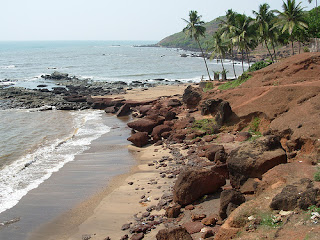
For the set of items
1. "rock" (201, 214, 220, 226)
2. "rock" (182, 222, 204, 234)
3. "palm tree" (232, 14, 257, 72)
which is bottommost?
"rock" (182, 222, 204, 234)

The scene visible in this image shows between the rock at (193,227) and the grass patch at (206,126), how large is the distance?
10373 millimetres

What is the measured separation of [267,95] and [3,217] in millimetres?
15288

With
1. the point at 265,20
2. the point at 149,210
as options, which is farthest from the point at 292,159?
the point at 265,20

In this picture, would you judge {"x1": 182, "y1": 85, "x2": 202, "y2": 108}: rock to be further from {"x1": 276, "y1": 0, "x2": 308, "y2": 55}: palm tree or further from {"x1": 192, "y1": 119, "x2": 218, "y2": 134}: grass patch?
{"x1": 276, "y1": 0, "x2": 308, "y2": 55}: palm tree

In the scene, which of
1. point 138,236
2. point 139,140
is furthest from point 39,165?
point 138,236

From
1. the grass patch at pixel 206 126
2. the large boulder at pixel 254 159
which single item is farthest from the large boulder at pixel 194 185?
the grass patch at pixel 206 126

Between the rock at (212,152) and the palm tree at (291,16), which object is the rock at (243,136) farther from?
the palm tree at (291,16)

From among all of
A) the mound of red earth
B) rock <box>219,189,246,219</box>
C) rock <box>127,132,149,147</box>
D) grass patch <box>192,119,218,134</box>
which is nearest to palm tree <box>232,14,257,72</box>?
the mound of red earth

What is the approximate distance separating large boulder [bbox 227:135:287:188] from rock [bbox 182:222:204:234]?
7.85ft

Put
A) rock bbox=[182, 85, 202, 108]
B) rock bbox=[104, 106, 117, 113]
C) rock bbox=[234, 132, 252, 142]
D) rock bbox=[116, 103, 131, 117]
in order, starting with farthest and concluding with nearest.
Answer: rock bbox=[104, 106, 117, 113] < rock bbox=[116, 103, 131, 117] < rock bbox=[182, 85, 202, 108] < rock bbox=[234, 132, 252, 142]

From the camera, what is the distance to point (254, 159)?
36.0 feet

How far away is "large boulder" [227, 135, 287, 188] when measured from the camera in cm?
1083

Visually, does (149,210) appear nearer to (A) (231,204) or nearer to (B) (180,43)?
(A) (231,204)

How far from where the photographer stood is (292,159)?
12422 millimetres
